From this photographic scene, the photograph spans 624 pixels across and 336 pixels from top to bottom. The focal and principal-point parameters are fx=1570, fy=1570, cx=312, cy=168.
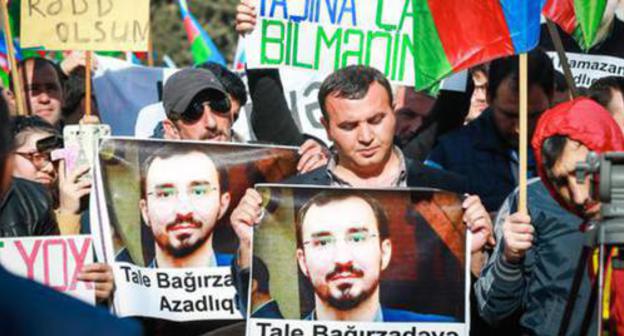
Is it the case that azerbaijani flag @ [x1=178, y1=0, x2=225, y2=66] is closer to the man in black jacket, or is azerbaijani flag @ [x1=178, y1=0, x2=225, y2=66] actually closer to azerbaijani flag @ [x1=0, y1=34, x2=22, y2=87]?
azerbaijani flag @ [x1=0, y1=34, x2=22, y2=87]

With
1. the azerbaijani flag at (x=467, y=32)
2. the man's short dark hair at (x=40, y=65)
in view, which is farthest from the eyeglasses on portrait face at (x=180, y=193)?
the man's short dark hair at (x=40, y=65)

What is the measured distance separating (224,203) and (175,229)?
23cm

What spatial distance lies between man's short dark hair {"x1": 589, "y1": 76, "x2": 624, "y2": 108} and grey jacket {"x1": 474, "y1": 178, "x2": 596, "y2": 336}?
50.4 inches

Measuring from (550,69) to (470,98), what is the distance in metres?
1.05

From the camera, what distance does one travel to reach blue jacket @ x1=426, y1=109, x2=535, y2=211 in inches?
268

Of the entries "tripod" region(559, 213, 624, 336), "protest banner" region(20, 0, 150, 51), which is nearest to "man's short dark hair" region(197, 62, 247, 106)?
"protest banner" region(20, 0, 150, 51)

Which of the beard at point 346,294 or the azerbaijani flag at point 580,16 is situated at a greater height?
the azerbaijani flag at point 580,16

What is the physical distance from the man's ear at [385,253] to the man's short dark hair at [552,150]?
2.41ft

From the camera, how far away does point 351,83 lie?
604cm

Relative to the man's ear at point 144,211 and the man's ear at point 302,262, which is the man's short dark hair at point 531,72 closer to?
the man's ear at point 302,262

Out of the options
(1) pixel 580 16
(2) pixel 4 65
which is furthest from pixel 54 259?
(2) pixel 4 65

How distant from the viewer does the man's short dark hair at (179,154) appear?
6367 mm

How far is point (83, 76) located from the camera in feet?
30.9

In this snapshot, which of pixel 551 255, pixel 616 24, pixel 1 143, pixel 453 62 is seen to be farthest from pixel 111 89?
pixel 1 143
